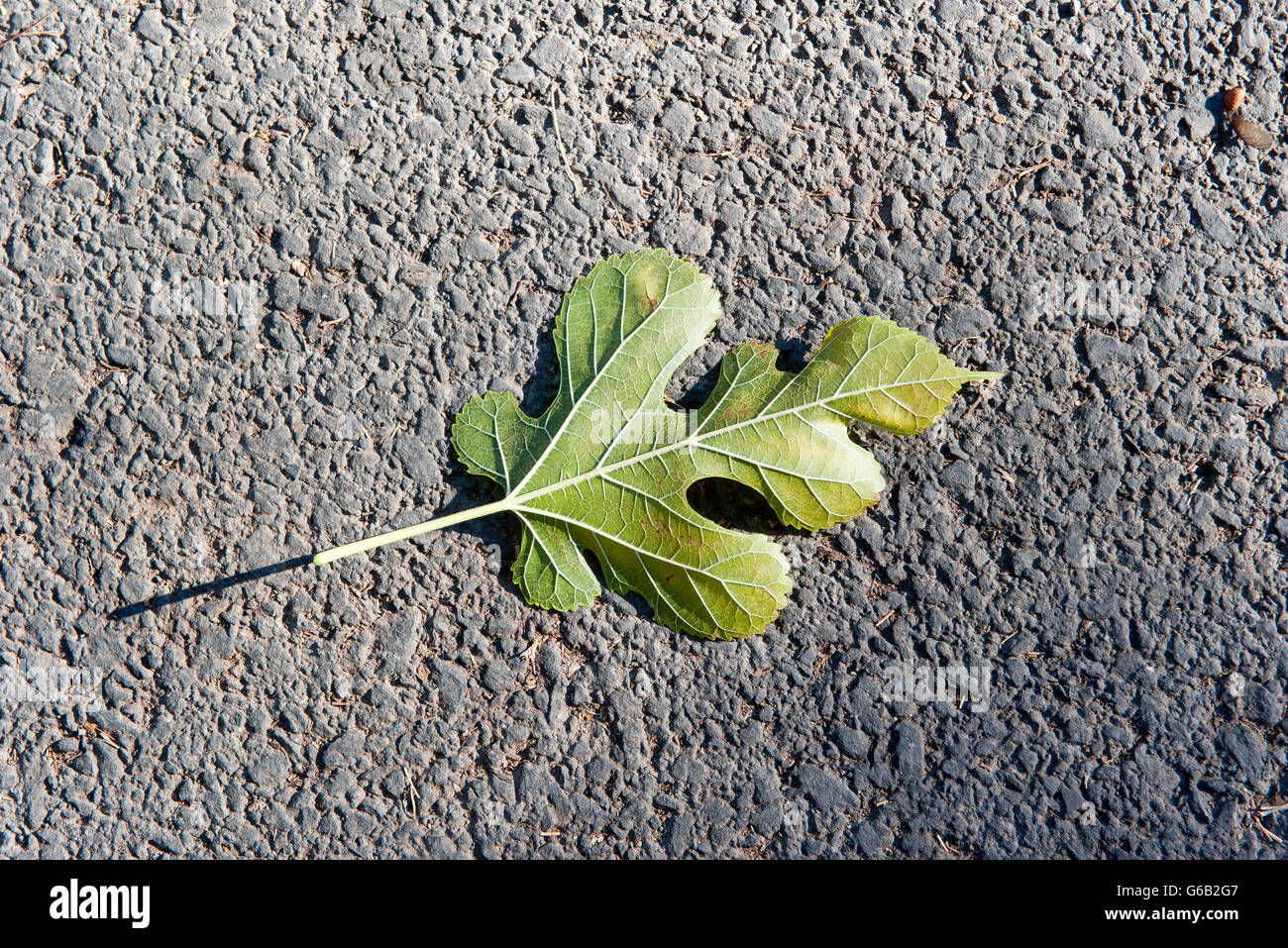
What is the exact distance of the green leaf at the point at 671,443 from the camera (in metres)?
1.99

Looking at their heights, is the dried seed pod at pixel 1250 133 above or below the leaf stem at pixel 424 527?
above

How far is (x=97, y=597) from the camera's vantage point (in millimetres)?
2143

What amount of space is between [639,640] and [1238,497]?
163 cm

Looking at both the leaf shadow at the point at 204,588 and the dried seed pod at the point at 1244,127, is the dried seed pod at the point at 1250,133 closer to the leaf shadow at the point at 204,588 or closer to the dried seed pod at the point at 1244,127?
the dried seed pod at the point at 1244,127

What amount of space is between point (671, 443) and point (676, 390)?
0.18 metres

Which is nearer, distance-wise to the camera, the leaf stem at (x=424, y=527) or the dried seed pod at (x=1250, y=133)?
the leaf stem at (x=424, y=527)

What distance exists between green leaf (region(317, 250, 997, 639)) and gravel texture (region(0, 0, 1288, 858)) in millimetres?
108

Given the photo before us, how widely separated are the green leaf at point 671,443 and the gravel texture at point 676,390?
108 millimetres

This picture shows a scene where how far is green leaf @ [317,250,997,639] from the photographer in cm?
199

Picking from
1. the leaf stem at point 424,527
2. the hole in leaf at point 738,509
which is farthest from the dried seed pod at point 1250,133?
the leaf stem at point 424,527

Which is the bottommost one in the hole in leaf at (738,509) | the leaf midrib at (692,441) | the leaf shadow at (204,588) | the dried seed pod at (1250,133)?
the leaf shadow at (204,588)

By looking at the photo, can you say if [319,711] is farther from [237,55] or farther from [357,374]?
[237,55]

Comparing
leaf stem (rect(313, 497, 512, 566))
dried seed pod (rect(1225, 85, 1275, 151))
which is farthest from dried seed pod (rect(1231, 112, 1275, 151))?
leaf stem (rect(313, 497, 512, 566))
